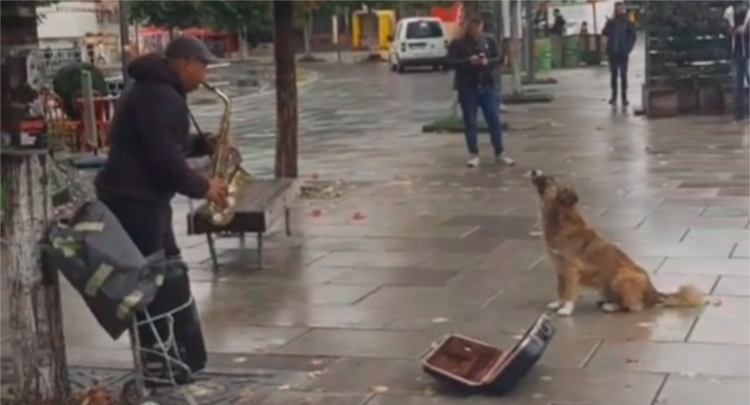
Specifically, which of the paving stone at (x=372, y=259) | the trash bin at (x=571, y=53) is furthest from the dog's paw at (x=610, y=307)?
the trash bin at (x=571, y=53)

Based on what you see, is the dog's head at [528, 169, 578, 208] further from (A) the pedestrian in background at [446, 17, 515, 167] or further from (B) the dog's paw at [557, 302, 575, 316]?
(A) the pedestrian in background at [446, 17, 515, 167]

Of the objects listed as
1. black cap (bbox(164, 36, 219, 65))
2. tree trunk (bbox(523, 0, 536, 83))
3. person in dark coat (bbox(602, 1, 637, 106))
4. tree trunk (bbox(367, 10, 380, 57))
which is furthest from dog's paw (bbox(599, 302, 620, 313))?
tree trunk (bbox(367, 10, 380, 57))

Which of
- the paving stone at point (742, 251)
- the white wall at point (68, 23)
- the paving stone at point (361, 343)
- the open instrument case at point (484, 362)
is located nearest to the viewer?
the open instrument case at point (484, 362)

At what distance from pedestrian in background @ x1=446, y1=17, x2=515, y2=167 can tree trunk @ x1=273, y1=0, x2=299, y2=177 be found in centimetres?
260

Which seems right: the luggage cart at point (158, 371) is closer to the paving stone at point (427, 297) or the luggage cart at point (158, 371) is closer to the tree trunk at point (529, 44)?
the paving stone at point (427, 297)

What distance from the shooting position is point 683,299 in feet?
27.9

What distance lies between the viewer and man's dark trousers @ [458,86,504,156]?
16484 mm

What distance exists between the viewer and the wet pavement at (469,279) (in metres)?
7.08

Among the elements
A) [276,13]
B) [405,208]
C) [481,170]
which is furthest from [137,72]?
[481,170]

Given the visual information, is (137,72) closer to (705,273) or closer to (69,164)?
(705,273)

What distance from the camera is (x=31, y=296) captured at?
657 cm

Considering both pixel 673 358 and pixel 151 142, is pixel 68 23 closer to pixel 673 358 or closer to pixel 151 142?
pixel 151 142

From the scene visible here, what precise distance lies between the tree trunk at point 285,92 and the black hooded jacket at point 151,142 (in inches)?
286

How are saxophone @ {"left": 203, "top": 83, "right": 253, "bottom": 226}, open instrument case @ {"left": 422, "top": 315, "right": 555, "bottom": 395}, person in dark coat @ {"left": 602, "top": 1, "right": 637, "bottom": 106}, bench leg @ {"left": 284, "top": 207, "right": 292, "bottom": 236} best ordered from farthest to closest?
person in dark coat @ {"left": 602, "top": 1, "right": 637, "bottom": 106}, bench leg @ {"left": 284, "top": 207, "right": 292, "bottom": 236}, saxophone @ {"left": 203, "top": 83, "right": 253, "bottom": 226}, open instrument case @ {"left": 422, "top": 315, "right": 555, "bottom": 395}
